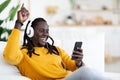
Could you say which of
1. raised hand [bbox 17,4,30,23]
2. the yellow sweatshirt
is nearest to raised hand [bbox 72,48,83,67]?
the yellow sweatshirt

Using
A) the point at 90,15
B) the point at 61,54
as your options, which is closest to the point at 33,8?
the point at 90,15

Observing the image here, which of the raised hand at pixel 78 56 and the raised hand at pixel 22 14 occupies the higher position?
the raised hand at pixel 22 14

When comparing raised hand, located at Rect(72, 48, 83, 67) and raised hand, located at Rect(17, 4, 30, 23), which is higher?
raised hand, located at Rect(17, 4, 30, 23)

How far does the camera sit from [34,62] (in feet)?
6.77

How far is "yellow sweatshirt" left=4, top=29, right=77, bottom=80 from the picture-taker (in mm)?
2004

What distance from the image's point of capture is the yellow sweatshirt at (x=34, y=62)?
6.57 ft

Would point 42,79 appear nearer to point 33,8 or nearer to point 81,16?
point 33,8

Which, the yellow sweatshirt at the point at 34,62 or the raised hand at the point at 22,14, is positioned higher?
the raised hand at the point at 22,14

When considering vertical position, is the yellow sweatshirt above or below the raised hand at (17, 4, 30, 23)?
below

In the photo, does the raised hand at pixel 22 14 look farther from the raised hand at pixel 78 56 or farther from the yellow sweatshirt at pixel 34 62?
the raised hand at pixel 78 56

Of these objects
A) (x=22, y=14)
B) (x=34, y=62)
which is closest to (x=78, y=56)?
(x=34, y=62)

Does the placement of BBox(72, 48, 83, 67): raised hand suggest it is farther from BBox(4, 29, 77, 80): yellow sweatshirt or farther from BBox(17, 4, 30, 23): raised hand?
BBox(17, 4, 30, 23): raised hand

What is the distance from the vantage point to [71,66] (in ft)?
7.23

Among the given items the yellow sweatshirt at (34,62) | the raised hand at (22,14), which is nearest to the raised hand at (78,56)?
the yellow sweatshirt at (34,62)
